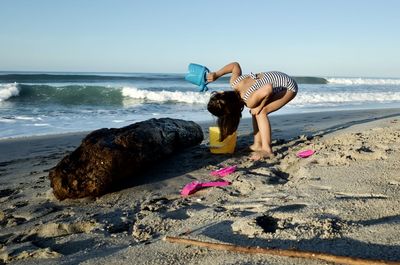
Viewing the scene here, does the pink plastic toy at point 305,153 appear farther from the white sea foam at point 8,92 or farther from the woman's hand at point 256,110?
the white sea foam at point 8,92

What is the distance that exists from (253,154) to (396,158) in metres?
1.58

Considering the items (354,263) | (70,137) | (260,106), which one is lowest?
(70,137)

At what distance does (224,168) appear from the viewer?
411 cm

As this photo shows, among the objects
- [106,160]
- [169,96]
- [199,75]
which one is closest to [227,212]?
[106,160]

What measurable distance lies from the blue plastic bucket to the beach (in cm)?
87

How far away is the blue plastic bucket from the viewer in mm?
4797

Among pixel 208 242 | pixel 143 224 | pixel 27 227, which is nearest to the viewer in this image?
pixel 208 242

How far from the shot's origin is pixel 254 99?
462cm

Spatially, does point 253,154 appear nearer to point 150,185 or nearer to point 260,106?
point 260,106

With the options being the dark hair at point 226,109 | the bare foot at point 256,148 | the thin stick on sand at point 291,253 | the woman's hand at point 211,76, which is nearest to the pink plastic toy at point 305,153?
the bare foot at point 256,148

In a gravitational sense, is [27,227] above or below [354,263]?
below

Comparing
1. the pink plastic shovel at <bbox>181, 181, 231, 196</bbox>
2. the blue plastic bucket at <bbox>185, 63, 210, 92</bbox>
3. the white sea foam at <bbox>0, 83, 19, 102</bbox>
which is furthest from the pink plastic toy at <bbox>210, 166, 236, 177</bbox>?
the white sea foam at <bbox>0, 83, 19, 102</bbox>

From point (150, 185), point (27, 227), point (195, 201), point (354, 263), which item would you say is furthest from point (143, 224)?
point (354, 263)

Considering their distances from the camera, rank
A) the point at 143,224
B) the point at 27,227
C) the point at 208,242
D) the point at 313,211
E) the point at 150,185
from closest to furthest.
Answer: the point at 208,242 → the point at 313,211 → the point at 143,224 → the point at 27,227 → the point at 150,185
